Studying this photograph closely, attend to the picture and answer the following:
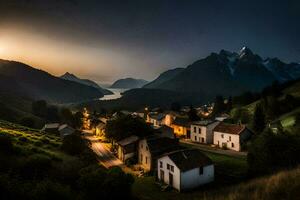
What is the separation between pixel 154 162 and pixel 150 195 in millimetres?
14207

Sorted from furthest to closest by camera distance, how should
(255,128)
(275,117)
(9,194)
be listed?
(275,117), (255,128), (9,194)

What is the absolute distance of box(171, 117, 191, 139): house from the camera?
82594mm

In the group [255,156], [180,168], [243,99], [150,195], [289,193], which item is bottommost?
[150,195]

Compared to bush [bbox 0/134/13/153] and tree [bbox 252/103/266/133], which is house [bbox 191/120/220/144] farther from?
bush [bbox 0/134/13/153]

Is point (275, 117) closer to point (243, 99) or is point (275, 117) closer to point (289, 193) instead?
point (243, 99)

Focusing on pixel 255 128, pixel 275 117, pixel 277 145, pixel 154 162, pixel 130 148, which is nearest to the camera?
pixel 277 145

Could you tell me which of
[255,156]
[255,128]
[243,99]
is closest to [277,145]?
[255,156]

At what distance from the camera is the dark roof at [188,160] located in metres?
37.7

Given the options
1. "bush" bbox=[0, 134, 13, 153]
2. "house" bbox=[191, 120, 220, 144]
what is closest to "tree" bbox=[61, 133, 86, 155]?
"bush" bbox=[0, 134, 13, 153]

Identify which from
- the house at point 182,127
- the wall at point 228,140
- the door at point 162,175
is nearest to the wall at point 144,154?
the door at point 162,175

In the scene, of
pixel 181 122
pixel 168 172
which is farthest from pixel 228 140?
pixel 168 172

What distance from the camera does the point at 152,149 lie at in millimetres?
48781

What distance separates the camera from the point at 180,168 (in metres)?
36.8

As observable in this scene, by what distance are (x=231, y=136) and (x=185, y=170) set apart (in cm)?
3175
